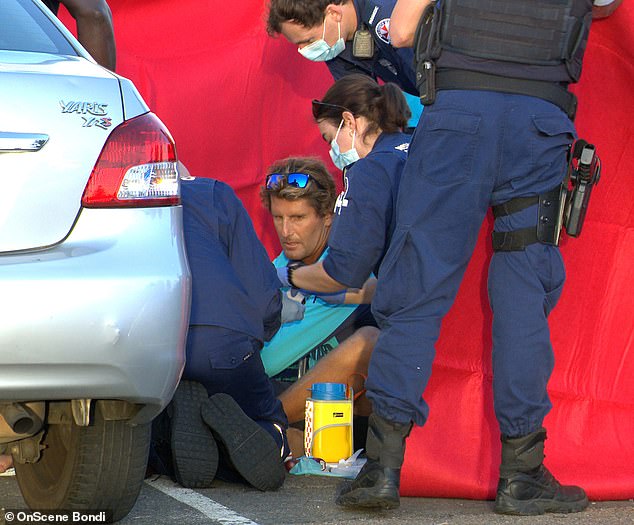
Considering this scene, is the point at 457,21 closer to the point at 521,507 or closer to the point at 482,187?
the point at 482,187

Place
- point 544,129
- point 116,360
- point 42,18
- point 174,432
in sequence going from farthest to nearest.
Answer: point 174,432
point 544,129
point 42,18
point 116,360

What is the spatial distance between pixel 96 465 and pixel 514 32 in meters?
1.67

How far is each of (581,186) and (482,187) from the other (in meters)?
0.33

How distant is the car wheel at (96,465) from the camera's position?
2988mm

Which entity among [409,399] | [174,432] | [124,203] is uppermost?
[124,203]

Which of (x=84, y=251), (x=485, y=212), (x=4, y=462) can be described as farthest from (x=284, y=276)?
(x=84, y=251)

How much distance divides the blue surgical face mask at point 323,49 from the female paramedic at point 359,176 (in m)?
0.45

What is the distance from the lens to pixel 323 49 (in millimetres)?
5340

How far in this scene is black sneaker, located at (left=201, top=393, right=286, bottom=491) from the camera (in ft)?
12.5

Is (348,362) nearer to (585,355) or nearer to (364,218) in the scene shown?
(364,218)

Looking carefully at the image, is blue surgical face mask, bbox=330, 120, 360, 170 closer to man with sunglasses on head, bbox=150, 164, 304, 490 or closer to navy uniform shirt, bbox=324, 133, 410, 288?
navy uniform shirt, bbox=324, 133, 410, 288

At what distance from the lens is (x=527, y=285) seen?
3.54 m

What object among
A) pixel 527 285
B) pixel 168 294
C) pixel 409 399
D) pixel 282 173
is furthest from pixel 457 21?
pixel 282 173

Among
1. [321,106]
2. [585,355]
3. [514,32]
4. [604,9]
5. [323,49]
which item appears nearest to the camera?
[514,32]
